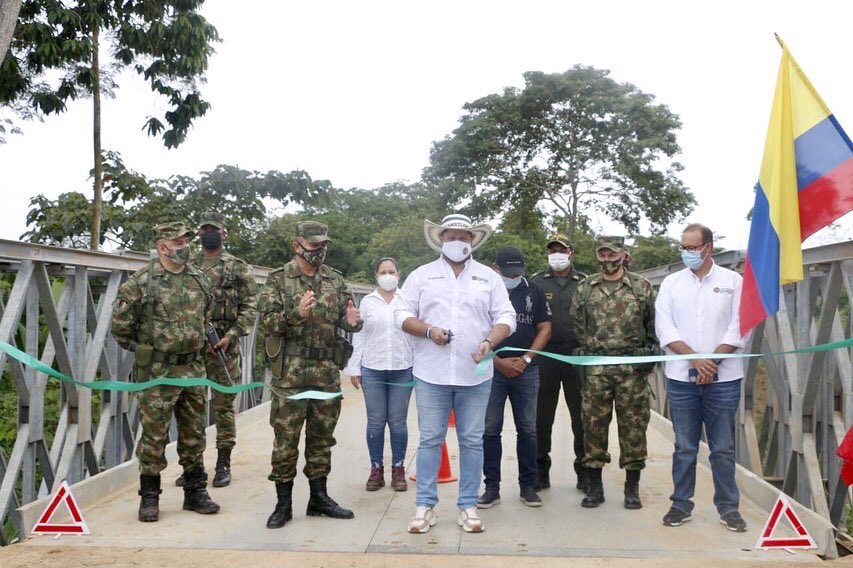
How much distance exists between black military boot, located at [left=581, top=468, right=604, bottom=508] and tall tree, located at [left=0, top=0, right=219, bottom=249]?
8.65 metres

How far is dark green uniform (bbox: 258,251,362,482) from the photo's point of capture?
5020 millimetres

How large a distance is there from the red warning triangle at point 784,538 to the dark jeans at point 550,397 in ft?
5.13

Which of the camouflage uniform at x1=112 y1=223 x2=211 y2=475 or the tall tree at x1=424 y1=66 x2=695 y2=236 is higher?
Result: the tall tree at x1=424 y1=66 x2=695 y2=236

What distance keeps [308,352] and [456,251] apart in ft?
3.49

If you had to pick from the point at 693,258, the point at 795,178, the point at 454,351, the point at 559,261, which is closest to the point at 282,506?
the point at 454,351

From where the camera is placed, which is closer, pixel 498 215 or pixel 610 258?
pixel 610 258

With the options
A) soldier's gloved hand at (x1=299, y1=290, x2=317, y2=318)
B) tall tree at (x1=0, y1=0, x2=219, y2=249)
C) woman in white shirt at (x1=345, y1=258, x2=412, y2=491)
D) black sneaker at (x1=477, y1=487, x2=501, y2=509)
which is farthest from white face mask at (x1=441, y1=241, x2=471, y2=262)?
tall tree at (x1=0, y1=0, x2=219, y2=249)

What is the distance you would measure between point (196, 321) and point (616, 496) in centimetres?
296

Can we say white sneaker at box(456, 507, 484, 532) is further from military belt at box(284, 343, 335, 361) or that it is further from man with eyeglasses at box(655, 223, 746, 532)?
military belt at box(284, 343, 335, 361)

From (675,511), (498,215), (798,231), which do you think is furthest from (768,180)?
(498,215)

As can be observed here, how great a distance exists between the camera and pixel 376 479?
5996 millimetres

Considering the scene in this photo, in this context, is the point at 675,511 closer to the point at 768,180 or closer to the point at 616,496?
the point at 616,496

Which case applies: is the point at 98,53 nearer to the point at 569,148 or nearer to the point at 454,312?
the point at 454,312

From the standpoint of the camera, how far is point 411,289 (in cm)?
500
